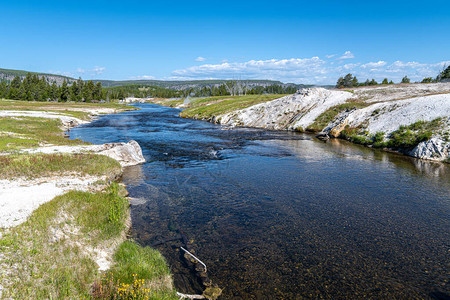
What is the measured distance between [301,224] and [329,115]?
1946 inches

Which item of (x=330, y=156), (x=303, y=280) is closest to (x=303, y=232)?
(x=303, y=280)

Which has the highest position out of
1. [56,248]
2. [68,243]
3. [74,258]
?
[56,248]

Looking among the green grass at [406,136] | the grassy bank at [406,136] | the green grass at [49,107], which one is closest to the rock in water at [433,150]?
the grassy bank at [406,136]

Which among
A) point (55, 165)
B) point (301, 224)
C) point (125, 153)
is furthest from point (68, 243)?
point (125, 153)

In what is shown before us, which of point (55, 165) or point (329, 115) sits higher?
point (329, 115)

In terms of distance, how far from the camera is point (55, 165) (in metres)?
20.3

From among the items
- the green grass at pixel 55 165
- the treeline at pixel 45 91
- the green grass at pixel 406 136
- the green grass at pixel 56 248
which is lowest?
the green grass at pixel 56 248

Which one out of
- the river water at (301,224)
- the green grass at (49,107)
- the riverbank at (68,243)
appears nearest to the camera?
the riverbank at (68,243)

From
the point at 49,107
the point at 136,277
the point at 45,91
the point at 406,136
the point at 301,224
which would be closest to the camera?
the point at 136,277

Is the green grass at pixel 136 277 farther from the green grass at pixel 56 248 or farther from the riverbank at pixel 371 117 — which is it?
the riverbank at pixel 371 117

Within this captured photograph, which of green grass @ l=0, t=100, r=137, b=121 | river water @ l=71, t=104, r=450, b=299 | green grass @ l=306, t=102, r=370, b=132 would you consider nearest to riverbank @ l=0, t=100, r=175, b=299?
river water @ l=71, t=104, r=450, b=299

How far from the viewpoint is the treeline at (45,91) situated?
140363 mm

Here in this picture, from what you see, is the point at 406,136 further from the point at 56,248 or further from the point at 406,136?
the point at 56,248

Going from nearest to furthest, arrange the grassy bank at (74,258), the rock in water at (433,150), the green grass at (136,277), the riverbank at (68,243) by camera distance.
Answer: the grassy bank at (74,258) → the riverbank at (68,243) → the green grass at (136,277) → the rock in water at (433,150)
